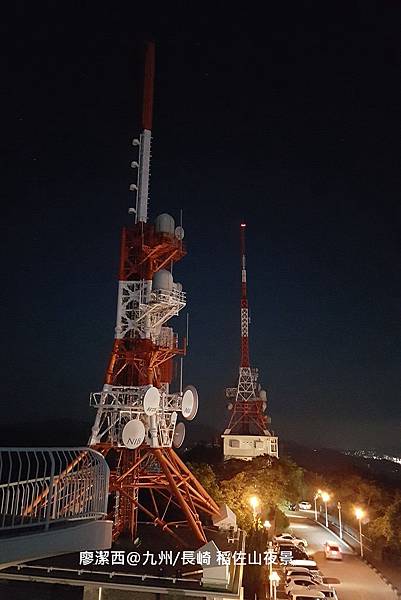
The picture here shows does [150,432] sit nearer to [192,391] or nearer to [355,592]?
[192,391]

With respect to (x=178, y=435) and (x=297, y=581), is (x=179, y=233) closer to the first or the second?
(x=178, y=435)

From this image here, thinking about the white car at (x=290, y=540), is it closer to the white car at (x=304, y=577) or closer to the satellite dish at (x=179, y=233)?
the white car at (x=304, y=577)

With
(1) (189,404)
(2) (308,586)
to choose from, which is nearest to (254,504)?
(1) (189,404)

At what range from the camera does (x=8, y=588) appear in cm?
1332

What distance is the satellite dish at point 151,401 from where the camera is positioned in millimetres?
18250

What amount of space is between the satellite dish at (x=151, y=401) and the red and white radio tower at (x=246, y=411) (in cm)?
2671

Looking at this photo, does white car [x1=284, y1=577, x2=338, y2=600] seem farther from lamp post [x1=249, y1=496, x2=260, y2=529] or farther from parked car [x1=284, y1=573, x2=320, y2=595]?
lamp post [x1=249, y1=496, x2=260, y2=529]

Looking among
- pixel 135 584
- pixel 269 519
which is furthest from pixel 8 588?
pixel 269 519

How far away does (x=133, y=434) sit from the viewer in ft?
58.1

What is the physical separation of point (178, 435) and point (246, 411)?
25.0 m

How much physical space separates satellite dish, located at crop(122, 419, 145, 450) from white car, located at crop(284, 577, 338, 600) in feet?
20.8

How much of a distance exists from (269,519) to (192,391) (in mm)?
10451

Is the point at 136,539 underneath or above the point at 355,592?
above

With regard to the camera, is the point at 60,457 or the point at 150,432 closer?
the point at 60,457
